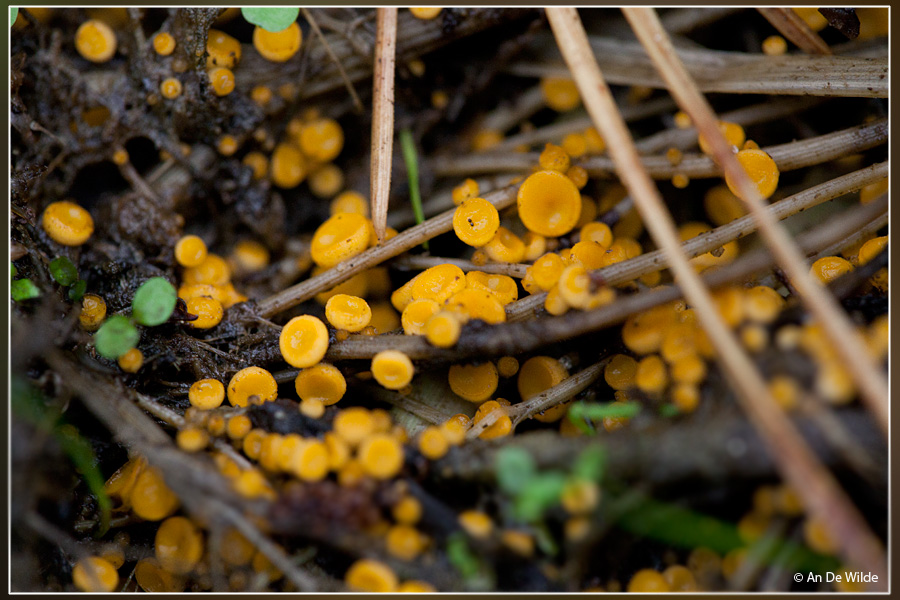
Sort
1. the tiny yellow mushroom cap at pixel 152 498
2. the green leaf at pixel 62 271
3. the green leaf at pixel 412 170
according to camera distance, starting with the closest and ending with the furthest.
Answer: the tiny yellow mushroom cap at pixel 152 498 → the green leaf at pixel 62 271 → the green leaf at pixel 412 170

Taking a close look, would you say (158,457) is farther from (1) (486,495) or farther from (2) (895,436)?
(2) (895,436)

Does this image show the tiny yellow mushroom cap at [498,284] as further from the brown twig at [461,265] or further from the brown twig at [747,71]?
the brown twig at [747,71]

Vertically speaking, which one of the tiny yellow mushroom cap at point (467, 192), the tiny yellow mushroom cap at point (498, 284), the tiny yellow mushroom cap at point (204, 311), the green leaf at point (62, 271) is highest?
the tiny yellow mushroom cap at point (467, 192)

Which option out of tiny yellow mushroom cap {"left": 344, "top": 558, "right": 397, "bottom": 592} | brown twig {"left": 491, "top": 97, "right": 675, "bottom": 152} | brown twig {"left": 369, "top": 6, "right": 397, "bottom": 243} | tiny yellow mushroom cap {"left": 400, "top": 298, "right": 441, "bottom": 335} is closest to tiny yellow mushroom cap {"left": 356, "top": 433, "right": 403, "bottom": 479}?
tiny yellow mushroom cap {"left": 344, "top": 558, "right": 397, "bottom": 592}

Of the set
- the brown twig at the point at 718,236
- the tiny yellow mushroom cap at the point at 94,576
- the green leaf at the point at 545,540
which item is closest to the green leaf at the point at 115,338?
the tiny yellow mushroom cap at the point at 94,576

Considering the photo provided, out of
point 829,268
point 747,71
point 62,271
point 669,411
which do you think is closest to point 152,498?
point 62,271

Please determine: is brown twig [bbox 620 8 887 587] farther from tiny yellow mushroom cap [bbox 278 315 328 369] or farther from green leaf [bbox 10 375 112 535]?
green leaf [bbox 10 375 112 535]

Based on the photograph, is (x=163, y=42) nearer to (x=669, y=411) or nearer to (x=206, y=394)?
(x=206, y=394)
